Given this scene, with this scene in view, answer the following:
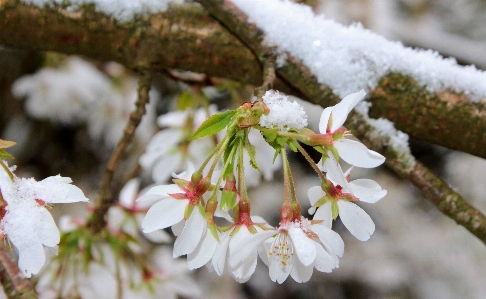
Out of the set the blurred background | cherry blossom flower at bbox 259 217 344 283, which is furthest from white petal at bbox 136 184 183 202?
the blurred background

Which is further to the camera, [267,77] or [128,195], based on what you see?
[128,195]

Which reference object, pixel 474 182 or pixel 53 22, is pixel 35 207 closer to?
pixel 53 22

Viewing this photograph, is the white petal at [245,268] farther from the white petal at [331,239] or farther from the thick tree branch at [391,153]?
the thick tree branch at [391,153]

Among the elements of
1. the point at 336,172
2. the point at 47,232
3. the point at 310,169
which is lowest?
the point at 310,169

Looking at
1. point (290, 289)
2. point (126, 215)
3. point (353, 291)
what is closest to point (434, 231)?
point (353, 291)

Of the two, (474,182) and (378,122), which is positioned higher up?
(378,122)

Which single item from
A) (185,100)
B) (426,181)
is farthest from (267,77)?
(185,100)

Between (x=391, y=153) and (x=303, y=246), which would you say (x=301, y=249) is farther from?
(x=391, y=153)
